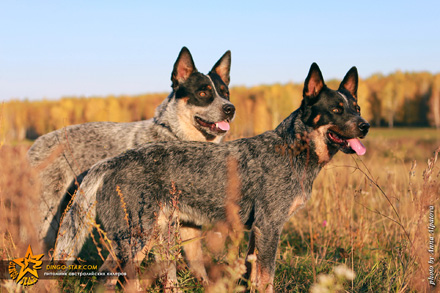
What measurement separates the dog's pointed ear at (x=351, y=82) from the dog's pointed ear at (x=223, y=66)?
2.06 m

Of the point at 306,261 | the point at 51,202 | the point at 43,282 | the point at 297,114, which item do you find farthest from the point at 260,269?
the point at 51,202

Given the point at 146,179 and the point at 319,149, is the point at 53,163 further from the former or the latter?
the point at 319,149

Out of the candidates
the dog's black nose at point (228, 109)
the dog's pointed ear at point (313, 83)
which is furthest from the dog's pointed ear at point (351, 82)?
the dog's black nose at point (228, 109)

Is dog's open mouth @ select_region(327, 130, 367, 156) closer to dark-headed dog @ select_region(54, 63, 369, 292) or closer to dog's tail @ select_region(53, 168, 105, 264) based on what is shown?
dark-headed dog @ select_region(54, 63, 369, 292)

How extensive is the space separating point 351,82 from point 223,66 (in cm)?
218

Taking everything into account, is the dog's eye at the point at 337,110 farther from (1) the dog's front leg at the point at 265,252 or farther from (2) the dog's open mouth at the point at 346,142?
(1) the dog's front leg at the point at 265,252

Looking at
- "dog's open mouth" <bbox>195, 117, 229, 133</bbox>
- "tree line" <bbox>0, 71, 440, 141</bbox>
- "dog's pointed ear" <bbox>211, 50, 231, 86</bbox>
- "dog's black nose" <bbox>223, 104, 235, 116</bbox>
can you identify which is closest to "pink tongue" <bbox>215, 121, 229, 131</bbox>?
"dog's open mouth" <bbox>195, 117, 229, 133</bbox>

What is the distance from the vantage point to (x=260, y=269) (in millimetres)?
3535

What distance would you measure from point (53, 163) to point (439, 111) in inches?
2722

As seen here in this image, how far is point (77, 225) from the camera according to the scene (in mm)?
3510

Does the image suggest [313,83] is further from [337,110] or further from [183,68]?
[183,68]

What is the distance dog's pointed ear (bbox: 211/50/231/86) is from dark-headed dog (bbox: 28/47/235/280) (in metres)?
0.53

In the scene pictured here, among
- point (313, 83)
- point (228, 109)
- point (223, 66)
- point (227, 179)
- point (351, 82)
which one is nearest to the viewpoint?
point (227, 179)

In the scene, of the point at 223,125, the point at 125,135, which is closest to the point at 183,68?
the point at 223,125
